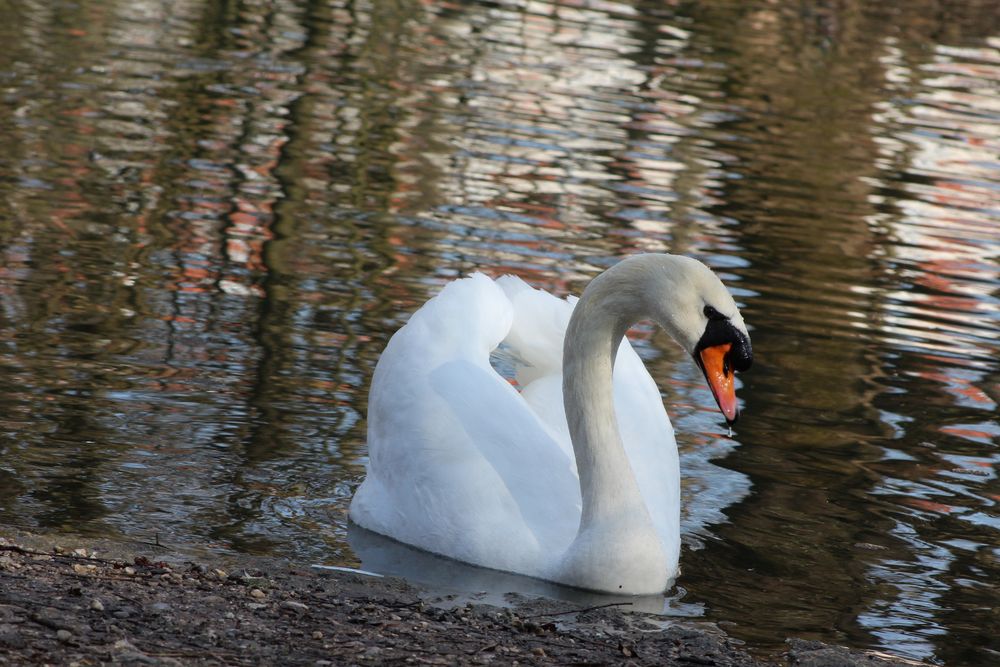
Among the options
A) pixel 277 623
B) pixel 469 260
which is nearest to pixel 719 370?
pixel 277 623

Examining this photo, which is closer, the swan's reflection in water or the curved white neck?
the swan's reflection in water

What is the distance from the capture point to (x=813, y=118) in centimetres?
1933

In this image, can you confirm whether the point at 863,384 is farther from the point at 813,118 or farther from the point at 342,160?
the point at 813,118

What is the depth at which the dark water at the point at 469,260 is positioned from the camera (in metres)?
6.65

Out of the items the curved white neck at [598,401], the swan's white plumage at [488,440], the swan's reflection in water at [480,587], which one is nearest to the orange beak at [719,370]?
the curved white neck at [598,401]

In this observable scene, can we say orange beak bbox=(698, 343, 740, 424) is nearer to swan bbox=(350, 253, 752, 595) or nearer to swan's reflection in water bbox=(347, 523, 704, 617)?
swan bbox=(350, 253, 752, 595)

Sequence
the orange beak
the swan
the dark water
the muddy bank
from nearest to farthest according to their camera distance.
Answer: the muddy bank → the orange beak → the swan → the dark water

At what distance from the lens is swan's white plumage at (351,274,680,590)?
6141 mm

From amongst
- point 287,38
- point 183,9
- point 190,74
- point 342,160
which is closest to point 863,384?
point 342,160

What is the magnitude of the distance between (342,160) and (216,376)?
20.3ft

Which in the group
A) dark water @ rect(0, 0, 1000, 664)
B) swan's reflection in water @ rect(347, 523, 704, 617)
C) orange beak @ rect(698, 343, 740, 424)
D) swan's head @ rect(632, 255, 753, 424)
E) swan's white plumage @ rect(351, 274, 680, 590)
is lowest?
dark water @ rect(0, 0, 1000, 664)

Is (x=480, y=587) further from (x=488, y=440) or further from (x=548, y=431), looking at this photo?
(x=548, y=431)

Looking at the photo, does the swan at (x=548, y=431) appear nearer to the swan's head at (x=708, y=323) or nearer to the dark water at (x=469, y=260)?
the swan's head at (x=708, y=323)

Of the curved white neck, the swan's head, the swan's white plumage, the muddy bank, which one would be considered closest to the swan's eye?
the swan's head
